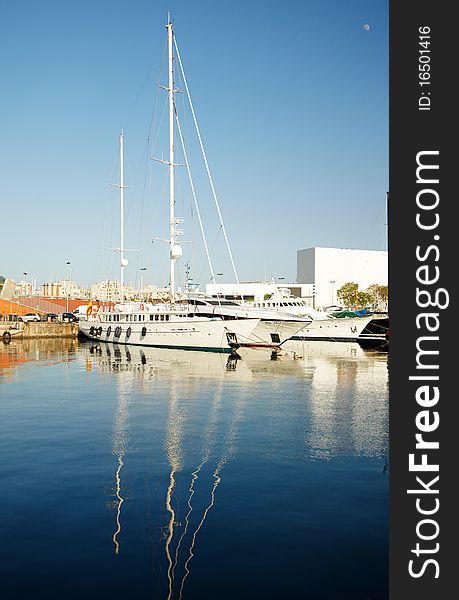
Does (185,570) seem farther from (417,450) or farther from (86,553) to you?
(417,450)

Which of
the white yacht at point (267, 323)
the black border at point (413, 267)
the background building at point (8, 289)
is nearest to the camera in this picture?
the black border at point (413, 267)

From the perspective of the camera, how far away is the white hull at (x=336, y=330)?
252ft

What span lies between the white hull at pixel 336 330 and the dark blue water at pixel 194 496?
160 feet

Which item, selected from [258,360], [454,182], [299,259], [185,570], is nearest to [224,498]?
[185,570]

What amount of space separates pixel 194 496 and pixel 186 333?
4584 centimetres

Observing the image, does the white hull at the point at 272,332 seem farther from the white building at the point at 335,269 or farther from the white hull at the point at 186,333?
the white building at the point at 335,269

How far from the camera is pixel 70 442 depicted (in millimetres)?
18859

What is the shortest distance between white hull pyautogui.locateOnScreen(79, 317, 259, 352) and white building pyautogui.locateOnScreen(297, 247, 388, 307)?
110 m

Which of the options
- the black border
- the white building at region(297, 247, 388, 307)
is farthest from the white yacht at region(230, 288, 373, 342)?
the white building at region(297, 247, 388, 307)

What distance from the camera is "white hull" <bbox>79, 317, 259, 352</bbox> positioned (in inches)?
2227

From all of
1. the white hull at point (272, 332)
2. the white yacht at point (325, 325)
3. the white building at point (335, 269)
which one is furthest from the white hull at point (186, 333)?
the white building at point (335, 269)

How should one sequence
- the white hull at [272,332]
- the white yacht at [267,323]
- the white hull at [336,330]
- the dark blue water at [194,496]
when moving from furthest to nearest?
the white hull at [336,330] < the white hull at [272,332] < the white yacht at [267,323] < the dark blue water at [194,496]

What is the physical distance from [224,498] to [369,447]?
6557 mm

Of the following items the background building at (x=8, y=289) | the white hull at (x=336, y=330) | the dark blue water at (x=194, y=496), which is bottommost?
the dark blue water at (x=194, y=496)
